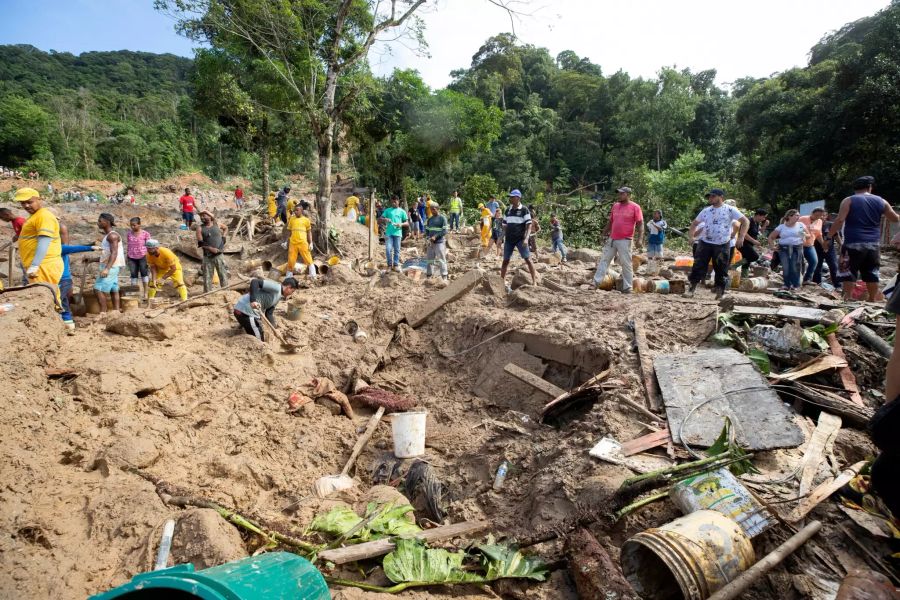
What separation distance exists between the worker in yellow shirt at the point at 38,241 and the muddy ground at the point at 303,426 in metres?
0.81

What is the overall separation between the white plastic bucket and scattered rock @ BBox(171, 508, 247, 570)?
1781mm

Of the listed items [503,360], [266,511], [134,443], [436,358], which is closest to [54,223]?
[134,443]

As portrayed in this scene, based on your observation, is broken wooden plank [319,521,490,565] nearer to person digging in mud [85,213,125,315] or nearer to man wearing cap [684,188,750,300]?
man wearing cap [684,188,750,300]

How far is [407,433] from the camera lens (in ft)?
14.9

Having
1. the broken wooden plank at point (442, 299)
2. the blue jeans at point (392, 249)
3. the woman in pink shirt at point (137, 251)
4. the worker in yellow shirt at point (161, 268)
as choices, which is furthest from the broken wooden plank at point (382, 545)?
the blue jeans at point (392, 249)

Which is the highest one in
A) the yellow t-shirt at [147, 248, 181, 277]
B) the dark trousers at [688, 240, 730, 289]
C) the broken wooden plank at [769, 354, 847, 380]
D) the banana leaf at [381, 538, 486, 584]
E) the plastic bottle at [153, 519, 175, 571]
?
the dark trousers at [688, 240, 730, 289]

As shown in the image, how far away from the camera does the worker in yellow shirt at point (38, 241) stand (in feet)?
17.1

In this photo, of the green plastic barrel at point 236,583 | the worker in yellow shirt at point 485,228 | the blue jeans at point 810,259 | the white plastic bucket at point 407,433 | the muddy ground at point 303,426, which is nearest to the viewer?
the green plastic barrel at point 236,583

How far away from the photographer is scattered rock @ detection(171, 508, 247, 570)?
2.67 m

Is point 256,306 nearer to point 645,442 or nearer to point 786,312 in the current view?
point 645,442

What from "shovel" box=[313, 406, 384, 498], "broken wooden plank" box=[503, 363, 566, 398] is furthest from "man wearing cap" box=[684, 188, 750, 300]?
"shovel" box=[313, 406, 384, 498]

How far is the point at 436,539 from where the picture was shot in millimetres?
3199

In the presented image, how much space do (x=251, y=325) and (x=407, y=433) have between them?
115 inches

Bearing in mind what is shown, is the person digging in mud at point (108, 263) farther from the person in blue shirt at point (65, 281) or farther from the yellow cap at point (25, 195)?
the yellow cap at point (25, 195)
